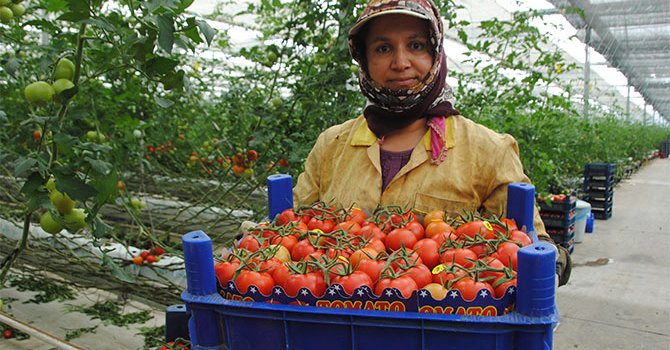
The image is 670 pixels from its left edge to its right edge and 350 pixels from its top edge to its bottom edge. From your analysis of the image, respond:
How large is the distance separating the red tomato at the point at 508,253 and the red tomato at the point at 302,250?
357 millimetres

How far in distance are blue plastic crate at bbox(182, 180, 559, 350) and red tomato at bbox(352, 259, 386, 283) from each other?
10cm

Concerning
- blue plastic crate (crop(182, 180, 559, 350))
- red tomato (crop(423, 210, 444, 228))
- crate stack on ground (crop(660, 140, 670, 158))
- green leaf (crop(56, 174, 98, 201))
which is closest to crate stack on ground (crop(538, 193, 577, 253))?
red tomato (crop(423, 210, 444, 228))

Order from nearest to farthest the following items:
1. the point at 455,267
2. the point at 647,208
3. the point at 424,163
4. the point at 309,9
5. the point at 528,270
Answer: the point at 528,270, the point at 455,267, the point at 424,163, the point at 309,9, the point at 647,208

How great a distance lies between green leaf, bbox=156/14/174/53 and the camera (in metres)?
1.25

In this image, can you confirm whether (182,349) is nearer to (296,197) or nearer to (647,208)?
(296,197)

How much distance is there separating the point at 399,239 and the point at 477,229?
0.16 meters

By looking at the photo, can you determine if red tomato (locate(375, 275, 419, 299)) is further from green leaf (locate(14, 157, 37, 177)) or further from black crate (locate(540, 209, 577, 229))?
black crate (locate(540, 209, 577, 229))

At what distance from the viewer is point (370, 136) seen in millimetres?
1771

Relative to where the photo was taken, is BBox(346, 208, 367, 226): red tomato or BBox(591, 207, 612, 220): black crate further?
BBox(591, 207, 612, 220): black crate

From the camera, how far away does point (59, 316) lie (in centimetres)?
369

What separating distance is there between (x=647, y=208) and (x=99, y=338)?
8.27 metres

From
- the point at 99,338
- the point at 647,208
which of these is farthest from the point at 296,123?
the point at 647,208

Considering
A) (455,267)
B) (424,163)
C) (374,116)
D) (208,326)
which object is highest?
(374,116)

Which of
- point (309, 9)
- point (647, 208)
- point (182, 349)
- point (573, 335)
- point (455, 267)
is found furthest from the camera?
point (647, 208)
